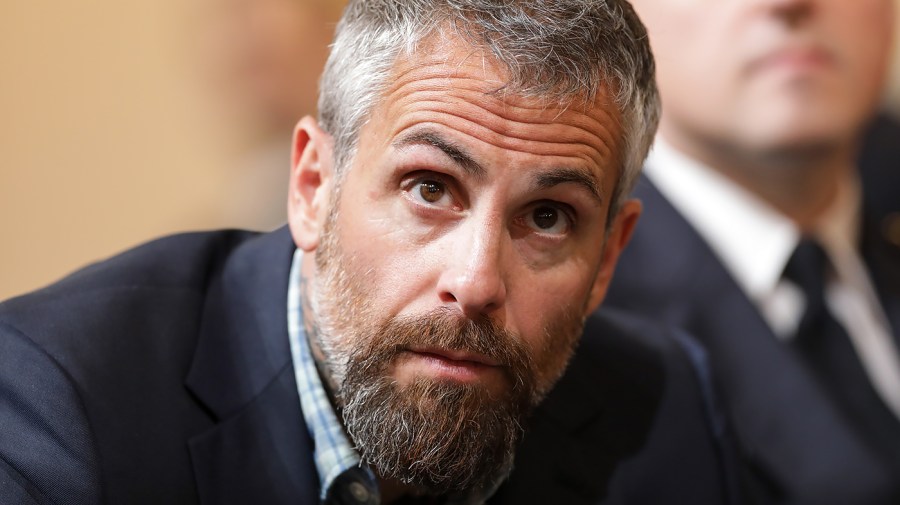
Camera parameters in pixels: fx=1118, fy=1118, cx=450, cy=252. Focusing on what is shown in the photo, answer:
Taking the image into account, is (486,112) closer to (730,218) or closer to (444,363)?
(444,363)

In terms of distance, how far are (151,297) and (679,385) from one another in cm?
86

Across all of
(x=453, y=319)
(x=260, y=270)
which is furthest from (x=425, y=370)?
(x=260, y=270)

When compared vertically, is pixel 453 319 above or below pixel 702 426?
above

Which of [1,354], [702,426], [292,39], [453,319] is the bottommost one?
[702,426]

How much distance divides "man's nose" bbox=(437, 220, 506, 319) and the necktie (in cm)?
106

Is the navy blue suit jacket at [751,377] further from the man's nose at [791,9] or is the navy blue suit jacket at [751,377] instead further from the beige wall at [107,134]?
the beige wall at [107,134]

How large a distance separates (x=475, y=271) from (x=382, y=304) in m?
0.13

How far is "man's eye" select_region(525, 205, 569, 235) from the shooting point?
1.35 metres

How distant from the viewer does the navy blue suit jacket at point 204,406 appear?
1.26m

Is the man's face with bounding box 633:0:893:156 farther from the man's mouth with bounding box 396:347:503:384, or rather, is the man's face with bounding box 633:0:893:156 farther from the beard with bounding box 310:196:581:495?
the man's mouth with bounding box 396:347:503:384

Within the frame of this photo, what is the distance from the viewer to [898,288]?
2.40 metres

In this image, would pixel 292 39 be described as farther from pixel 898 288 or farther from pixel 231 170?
pixel 898 288

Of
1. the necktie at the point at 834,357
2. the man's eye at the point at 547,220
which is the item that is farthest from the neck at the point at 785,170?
the man's eye at the point at 547,220

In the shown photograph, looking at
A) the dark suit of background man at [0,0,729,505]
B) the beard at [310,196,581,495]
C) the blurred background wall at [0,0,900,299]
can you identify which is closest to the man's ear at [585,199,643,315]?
the dark suit of background man at [0,0,729,505]
